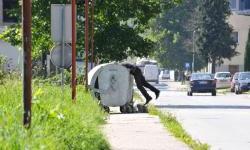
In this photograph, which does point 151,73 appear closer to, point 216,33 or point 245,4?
point 216,33

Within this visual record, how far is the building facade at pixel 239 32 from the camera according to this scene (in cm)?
9196

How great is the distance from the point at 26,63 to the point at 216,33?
78.8m

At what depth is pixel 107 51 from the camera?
4053 centimetres

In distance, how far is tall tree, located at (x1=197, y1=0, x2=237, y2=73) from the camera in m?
86.6

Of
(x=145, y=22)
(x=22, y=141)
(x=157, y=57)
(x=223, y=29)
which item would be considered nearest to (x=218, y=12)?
(x=223, y=29)

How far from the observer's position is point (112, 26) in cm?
4062

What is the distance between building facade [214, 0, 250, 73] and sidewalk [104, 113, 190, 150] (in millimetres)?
71197

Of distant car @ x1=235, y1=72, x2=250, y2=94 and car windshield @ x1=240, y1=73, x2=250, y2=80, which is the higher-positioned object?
car windshield @ x1=240, y1=73, x2=250, y2=80

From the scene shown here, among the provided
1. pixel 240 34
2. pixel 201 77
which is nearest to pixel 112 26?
pixel 201 77

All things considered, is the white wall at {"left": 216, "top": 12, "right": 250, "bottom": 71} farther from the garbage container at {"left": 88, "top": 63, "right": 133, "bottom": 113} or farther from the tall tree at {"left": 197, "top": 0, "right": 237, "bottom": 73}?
the garbage container at {"left": 88, "top": 63, "right": 133, "bottom": 113}

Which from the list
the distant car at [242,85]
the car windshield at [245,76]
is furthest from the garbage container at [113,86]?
the car windshield at [245,76]

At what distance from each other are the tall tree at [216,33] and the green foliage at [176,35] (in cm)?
1784

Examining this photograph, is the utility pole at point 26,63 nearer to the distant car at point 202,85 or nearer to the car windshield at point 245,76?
the distant car at point 202,85

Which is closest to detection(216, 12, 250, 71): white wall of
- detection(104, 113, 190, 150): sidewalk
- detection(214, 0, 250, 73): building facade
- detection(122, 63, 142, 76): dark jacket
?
detection(214, 0, 250, 73): building facade
